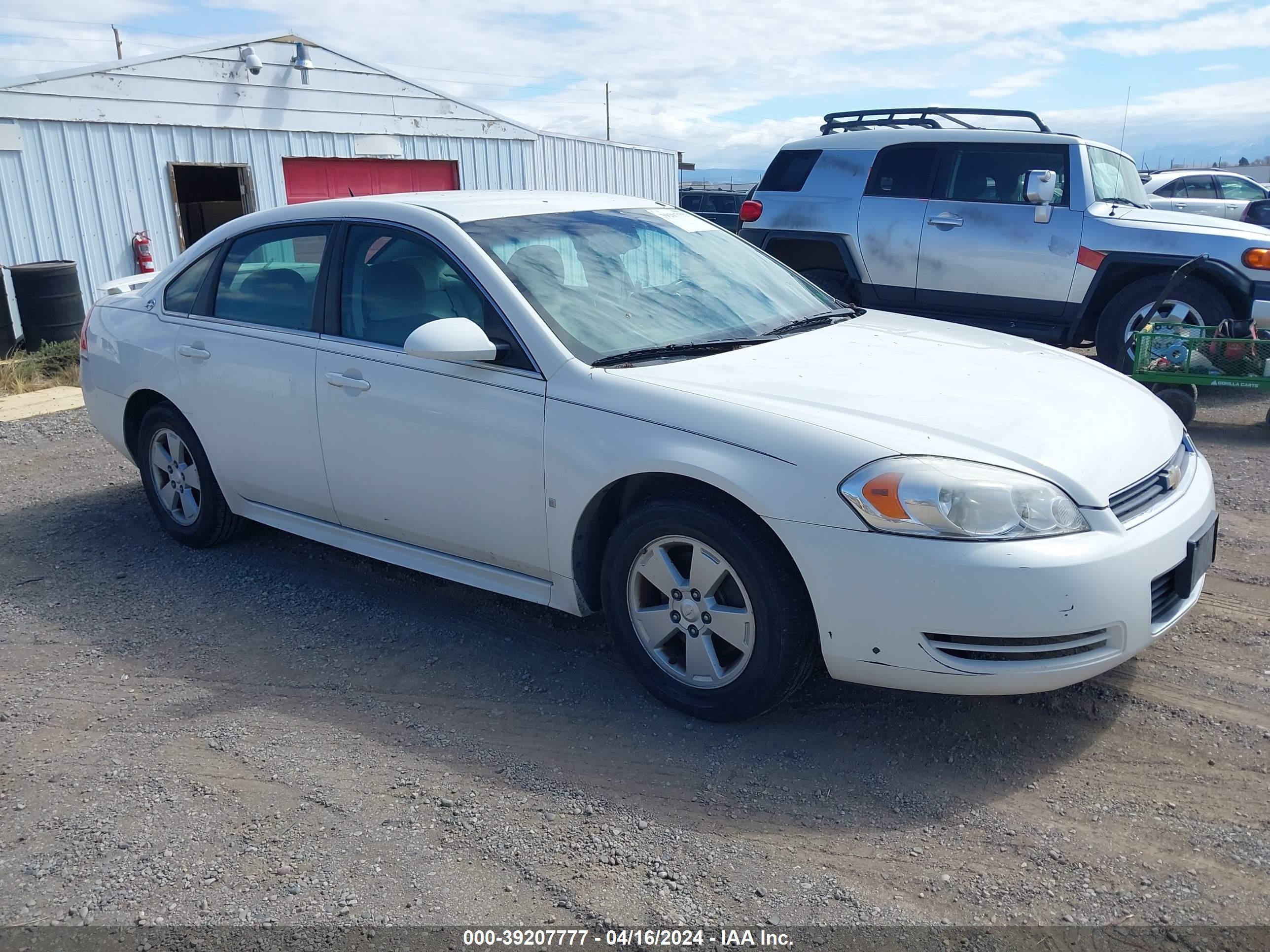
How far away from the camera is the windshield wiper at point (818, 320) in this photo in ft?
13.9

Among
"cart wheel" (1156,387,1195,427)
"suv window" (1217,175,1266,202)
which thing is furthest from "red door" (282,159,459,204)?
"suv window" (1217,175,1266,202)

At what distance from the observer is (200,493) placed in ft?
17.2

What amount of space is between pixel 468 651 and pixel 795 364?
1.69 m

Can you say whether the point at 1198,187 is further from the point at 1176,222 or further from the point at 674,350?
the point at 674,350

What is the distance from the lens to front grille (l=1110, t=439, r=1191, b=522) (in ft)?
10.5

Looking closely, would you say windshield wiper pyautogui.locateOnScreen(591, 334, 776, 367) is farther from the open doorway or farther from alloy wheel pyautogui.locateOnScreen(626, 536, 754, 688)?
the open doorway

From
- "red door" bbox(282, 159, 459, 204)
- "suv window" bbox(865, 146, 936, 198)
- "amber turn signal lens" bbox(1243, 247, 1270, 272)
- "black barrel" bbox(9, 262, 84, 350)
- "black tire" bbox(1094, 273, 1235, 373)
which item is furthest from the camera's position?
"red door" bbox(282, 159, 459, 204)

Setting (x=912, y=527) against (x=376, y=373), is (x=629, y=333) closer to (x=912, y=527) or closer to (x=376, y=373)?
(x=376, y=373)

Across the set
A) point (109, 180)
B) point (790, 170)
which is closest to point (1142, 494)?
point (790, 170)

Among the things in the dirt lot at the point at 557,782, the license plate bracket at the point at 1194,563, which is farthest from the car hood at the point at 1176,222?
the license plate bracket at the point at 1194,563

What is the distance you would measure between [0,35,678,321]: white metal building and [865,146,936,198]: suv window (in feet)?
25.3

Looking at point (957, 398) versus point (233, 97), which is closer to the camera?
point (957, 398)

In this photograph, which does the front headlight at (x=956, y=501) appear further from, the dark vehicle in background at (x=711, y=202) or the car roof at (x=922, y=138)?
the dark vehicle in background at (x=711, y=202)

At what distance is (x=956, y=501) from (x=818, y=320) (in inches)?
65.0
